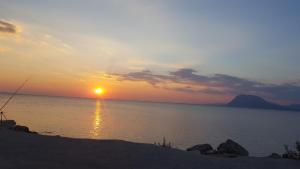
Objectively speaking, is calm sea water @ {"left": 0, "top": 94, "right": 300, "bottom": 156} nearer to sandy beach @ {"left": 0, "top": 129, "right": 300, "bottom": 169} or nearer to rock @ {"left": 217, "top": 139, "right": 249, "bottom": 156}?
rock @ {"left": 217, "top": 139, "right": 249, "bottom": 156}

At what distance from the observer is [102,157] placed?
448 inches

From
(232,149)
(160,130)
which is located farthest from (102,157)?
(160,130)

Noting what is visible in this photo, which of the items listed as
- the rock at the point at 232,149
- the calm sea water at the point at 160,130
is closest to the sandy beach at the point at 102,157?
the rock at the point at 232,149

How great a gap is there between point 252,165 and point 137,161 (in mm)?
3445

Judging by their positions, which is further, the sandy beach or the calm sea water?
the calm sea water

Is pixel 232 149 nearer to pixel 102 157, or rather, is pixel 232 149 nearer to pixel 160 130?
pixel 102 157

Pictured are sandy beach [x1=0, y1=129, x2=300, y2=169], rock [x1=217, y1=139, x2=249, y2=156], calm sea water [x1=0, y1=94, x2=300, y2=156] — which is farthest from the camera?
calm sea water [x1=0, y1=94, x2=300, y2=156]

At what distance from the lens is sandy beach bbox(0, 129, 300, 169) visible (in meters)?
10.5

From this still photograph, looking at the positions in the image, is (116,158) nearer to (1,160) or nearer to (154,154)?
(154,154)

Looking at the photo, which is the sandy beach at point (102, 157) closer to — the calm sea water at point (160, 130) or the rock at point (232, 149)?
the rock at point (232, 149)

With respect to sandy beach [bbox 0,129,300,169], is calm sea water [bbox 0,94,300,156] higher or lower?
lower

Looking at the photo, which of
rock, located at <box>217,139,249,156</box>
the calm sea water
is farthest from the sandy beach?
the calm sea water

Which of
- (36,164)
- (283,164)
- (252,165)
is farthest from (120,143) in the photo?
(283,164)

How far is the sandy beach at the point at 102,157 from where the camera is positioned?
10.5 metres
